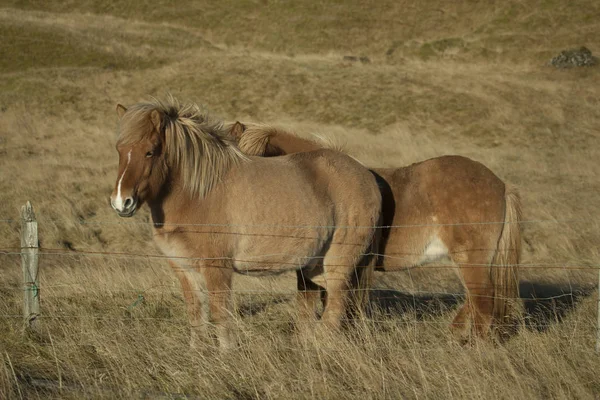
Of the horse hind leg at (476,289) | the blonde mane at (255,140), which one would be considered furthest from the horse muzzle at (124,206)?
the horse hind leg at (476,289)

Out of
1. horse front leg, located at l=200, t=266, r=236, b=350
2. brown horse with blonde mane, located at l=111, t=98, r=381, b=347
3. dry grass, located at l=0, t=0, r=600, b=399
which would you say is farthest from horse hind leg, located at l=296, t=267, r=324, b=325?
horse front leg, located at l=200, t=266, r=236, b=350

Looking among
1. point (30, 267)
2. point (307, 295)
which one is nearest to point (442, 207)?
point (307, 295)

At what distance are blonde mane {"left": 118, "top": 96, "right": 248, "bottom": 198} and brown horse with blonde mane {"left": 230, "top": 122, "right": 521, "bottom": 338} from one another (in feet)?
3.47

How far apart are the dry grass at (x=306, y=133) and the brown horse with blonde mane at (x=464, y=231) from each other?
0.38 meters

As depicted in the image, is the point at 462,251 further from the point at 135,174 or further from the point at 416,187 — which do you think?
the point at 135,174

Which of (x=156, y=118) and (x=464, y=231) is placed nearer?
(x=156, y=118)

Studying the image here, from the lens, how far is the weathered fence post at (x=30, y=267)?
5.50 meters

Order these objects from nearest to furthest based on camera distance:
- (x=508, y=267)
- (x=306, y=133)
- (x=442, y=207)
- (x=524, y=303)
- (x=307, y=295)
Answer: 1. (x=508, y=267)
2. (x=442, y=207)
3. (x=307, y=295)
4. (x=306, y=133)
5. (x=524, y=303)

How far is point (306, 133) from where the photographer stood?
24.5 ft

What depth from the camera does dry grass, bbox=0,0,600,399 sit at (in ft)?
15.4

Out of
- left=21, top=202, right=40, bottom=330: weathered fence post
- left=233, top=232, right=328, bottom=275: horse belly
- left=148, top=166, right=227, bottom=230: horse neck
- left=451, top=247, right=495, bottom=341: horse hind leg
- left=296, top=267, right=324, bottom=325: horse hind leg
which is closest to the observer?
left=148, top=166, right=227, bottom=230: horse neck

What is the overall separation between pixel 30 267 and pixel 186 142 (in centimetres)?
166

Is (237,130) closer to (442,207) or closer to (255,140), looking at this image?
(255,140)

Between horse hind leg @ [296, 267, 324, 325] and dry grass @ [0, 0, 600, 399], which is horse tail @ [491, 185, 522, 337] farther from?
horse hind leg @ [296, 267, 324, 325]
